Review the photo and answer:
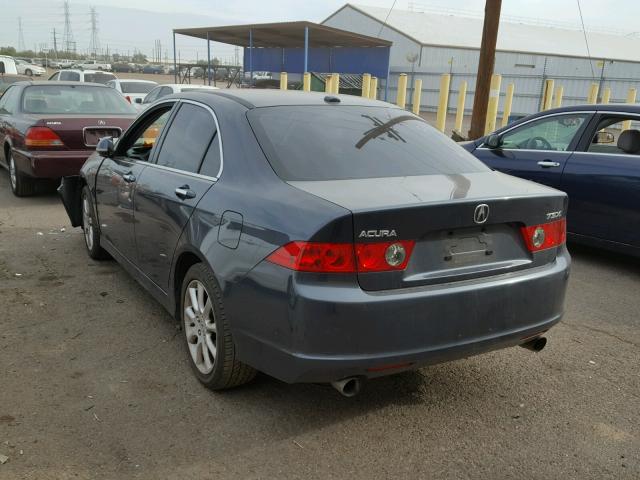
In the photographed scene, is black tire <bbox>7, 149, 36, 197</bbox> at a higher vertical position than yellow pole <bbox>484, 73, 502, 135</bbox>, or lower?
lower

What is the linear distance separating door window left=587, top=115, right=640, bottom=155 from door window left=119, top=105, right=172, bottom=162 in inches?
165

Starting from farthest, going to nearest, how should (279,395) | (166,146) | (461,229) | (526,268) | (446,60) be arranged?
(446,60)
(166,146)
(279,395)
(526,268)
(461,229)

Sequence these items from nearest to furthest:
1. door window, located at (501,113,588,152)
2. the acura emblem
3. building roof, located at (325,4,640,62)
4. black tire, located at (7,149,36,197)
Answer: the acura emblem
door window, located at (501,113,588,152)
black tire, located at (7,149,36,197)
building roof, located at (325,4,640,62)

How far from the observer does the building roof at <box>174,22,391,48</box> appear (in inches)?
1027

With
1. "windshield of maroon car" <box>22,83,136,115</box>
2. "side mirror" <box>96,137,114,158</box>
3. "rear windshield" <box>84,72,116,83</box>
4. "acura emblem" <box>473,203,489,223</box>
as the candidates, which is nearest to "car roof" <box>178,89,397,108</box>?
"side mirror" <box>96,137,114,158</box>

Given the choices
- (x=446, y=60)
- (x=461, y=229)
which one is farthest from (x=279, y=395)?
(x=446, y=60)

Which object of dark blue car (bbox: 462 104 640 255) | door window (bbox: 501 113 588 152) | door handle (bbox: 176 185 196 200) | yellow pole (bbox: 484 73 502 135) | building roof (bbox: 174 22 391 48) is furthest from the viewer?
building roof (bbox: 174 22 391 48)

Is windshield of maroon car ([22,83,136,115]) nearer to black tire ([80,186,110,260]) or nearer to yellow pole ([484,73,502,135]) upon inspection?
black tire ([80,186,110,260])

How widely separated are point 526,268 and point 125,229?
286cm

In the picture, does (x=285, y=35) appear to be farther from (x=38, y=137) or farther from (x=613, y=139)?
(x=613, y=139)

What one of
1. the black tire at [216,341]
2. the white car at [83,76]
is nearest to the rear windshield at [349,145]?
Answer: the black tire at [216,341]

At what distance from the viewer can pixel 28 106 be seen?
8.60m

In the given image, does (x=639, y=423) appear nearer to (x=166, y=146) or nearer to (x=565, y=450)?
(x=565, y=450)

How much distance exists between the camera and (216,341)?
3.14 m
